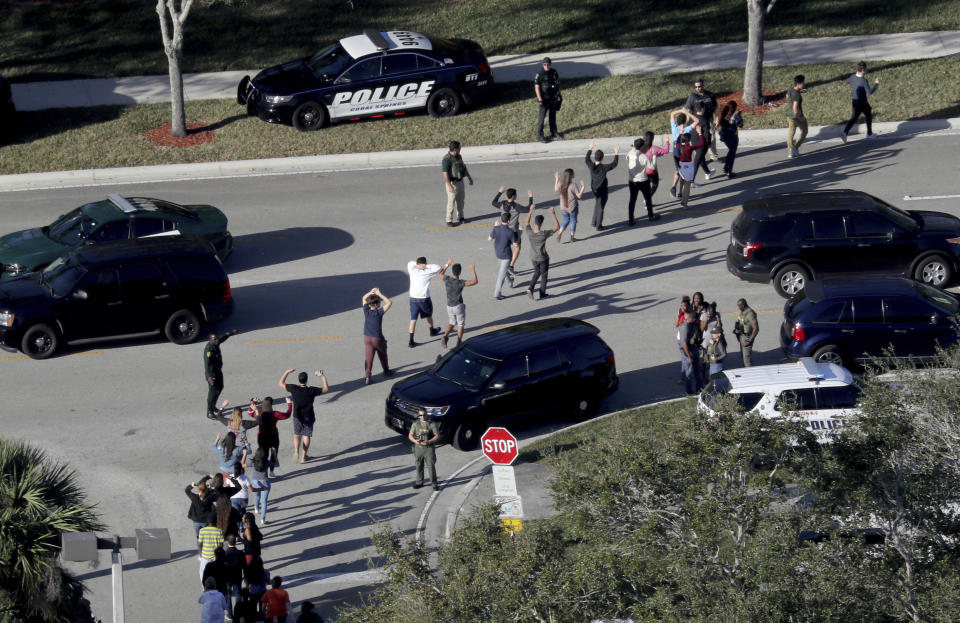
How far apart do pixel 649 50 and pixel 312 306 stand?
48.7 feet

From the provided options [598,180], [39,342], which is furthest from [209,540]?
[598,180]

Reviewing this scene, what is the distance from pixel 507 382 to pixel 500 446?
11.5ft

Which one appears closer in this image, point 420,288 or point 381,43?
point 420,288

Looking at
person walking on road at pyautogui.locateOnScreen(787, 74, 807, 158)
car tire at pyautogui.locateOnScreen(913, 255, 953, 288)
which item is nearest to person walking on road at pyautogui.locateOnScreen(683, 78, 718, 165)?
person walking on road at pyautogui.locateOnScreen(787, 74, 807, 158)

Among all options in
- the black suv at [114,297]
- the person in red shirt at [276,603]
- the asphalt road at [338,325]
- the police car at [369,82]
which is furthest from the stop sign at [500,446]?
the police car at [369,82]

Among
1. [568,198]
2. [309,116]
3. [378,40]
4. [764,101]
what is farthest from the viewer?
[764,101]

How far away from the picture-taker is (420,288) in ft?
65.2

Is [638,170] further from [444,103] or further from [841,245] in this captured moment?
[444,103]

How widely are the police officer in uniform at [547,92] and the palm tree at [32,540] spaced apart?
18259 mm

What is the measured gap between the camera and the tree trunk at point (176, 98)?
28.2m

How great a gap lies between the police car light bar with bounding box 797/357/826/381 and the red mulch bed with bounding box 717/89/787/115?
1272cm

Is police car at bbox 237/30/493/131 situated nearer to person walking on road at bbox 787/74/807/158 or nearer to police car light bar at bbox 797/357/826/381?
person walking on road at bbox 787/74/807/158

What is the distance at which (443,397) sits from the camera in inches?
682

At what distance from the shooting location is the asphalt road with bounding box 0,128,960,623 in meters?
16.0
